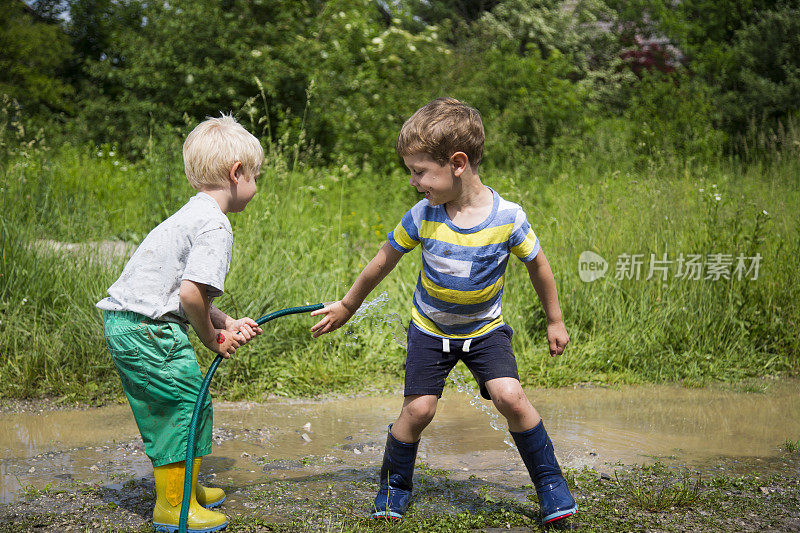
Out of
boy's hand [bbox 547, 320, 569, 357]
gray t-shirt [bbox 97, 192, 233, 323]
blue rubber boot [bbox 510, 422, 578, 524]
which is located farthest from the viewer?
boy's hand [bbox 547, 320, 569, 357]

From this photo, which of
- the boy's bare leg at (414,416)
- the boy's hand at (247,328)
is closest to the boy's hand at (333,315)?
the boy's hand at (247,328)

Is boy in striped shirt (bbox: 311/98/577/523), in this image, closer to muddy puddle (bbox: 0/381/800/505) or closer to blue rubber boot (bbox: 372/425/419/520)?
blue rubber boot (bbox: 372/425/419/520)

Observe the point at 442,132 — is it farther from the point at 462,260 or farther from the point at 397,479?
the point at 397,479

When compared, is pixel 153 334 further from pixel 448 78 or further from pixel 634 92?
pixel 634 92

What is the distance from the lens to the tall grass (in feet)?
14.9

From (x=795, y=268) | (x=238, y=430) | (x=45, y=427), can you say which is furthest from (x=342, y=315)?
(x=795, y=268)

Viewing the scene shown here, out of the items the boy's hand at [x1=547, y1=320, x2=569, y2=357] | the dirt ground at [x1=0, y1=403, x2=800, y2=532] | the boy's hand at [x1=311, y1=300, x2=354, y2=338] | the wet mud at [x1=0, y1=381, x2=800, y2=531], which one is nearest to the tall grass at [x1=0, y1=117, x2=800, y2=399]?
the wet mud at [x1=0, y1=381, x2=800, y2=531]

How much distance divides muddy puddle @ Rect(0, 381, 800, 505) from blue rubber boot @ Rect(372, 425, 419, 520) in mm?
454

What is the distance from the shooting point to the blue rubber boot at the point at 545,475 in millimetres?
2656

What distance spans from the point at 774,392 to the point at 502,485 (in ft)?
7.89

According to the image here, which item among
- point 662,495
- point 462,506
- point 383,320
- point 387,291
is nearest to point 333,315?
point 462,506

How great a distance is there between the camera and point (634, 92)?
47.2 ft

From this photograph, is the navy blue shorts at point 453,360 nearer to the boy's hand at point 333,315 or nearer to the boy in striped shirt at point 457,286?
the boy in striped shirt at point 457,286

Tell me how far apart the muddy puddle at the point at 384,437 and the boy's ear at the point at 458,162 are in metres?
1.37
